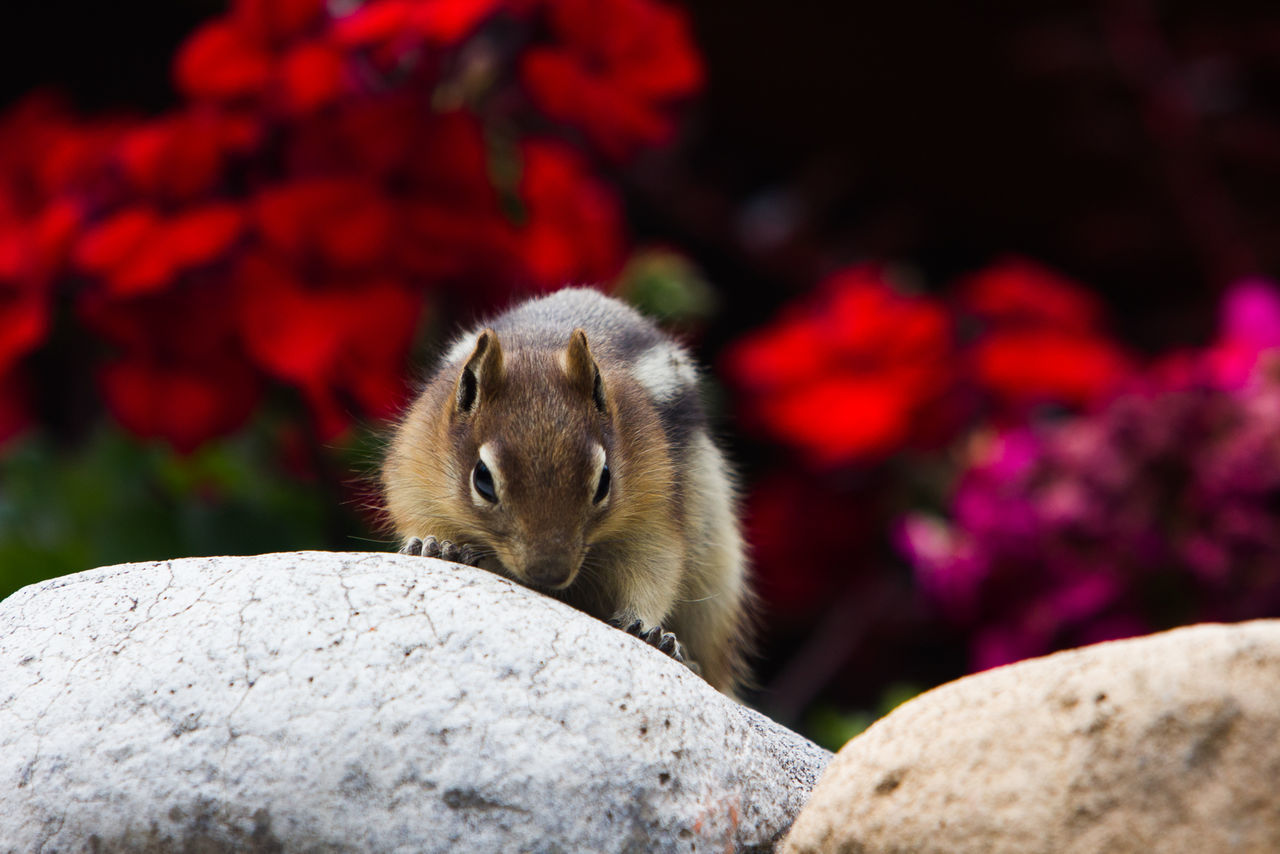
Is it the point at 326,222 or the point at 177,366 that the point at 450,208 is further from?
the point at 177,366

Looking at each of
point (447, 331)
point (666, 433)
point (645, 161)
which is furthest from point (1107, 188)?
point (666, 433)

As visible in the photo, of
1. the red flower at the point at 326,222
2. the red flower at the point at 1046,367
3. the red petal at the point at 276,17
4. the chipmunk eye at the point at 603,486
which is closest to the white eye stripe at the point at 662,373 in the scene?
the chipmunk eye at the point at 603,486

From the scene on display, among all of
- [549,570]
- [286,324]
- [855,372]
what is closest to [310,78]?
[286,324]

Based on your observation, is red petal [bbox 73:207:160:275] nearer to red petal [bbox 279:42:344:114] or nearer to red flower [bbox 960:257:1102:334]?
red petal [bbox 279:42:344:114]

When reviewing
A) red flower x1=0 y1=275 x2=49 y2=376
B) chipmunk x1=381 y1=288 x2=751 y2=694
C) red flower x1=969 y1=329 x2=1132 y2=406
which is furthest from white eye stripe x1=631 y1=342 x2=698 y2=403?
red flower x1=969 y1=329 x2=1132 y2=406

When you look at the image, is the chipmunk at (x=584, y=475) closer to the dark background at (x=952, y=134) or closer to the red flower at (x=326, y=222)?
the red flower at (x=326, y=222)

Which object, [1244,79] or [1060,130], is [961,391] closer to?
[1060,130]
